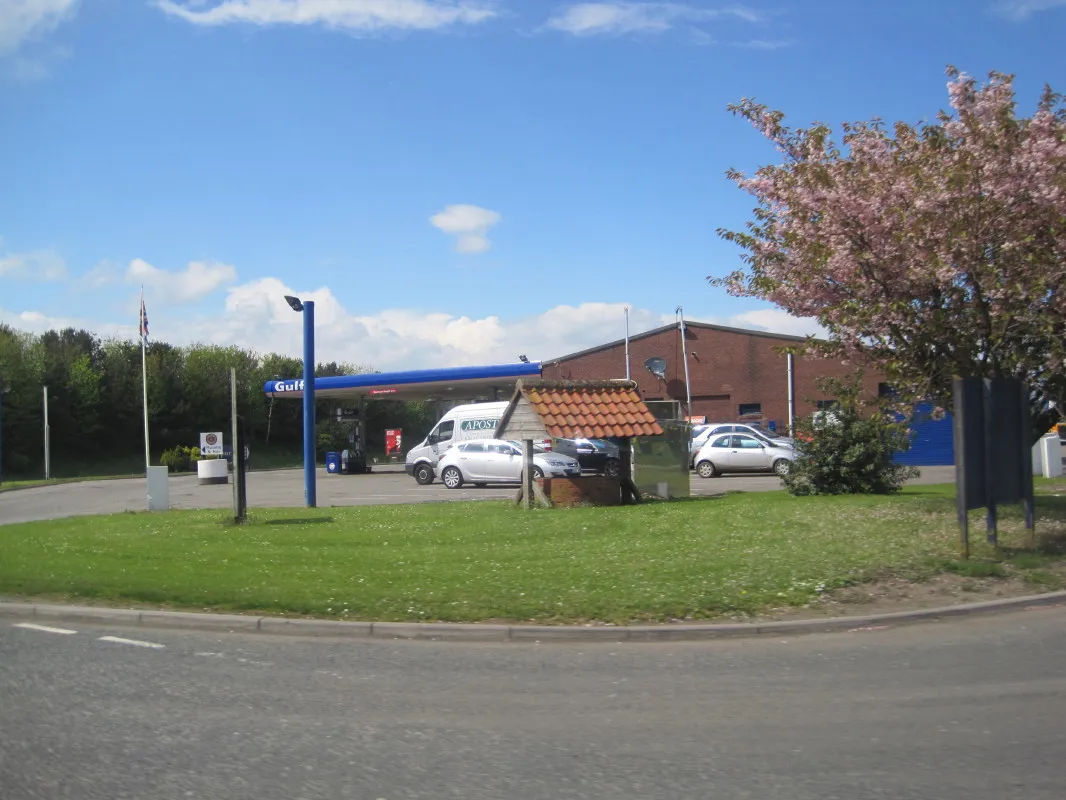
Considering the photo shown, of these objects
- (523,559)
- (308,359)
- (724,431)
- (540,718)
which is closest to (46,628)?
(523,559)

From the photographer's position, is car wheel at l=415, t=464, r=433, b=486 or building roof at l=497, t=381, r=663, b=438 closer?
building roof at l=497, t=381, r=663, b=438

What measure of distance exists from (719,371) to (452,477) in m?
22.1

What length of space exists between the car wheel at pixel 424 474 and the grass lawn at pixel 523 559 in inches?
581

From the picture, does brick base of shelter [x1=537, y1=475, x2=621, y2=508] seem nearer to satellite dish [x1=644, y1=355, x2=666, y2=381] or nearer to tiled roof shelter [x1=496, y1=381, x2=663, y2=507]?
tiled roof shelter [x1=496, y1=381, x2=663, y2=507]

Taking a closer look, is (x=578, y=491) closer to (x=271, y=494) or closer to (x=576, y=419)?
(x=576, y=419)

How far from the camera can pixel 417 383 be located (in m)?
44.3

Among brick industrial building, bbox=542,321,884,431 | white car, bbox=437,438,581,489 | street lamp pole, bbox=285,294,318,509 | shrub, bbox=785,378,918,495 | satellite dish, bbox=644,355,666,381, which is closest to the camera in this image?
shrub, bbox=785,378,918,495

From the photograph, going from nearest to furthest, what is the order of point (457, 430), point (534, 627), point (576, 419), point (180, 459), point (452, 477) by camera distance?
point (534, 627) → point (576, 419) → point (452, 477) → point (457, 430) → point (180, 459)

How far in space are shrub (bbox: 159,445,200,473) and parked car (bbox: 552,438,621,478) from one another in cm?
2955

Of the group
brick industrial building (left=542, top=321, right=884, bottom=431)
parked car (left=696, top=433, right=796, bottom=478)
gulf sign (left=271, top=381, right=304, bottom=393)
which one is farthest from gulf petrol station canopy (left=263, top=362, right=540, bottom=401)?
parked car (left=696, top=433, right=796, bottom=478)

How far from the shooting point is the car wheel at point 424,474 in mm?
32812

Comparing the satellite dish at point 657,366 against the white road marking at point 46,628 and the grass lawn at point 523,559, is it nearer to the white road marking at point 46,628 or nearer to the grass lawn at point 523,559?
the grass lawn at point 523,559

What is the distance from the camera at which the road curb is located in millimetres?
8859

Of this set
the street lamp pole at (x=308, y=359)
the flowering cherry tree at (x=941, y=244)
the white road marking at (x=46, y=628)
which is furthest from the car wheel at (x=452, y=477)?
the white road marking at (x=46, y=628)
